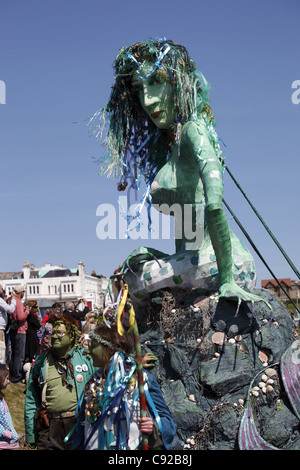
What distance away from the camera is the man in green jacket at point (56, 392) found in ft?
14.9

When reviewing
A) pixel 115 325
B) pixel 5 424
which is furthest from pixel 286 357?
pixel 5 424

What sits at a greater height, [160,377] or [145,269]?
[145,269]

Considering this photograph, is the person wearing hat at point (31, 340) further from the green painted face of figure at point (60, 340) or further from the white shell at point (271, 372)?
the white shell at point (271, 372)

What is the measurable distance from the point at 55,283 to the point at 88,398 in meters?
58.9

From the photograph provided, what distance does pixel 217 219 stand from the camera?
4941 mm

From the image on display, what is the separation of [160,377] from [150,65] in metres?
2.82

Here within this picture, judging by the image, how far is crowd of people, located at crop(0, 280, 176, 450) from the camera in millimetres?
3477

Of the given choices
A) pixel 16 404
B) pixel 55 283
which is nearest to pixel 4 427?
pixel 16 404

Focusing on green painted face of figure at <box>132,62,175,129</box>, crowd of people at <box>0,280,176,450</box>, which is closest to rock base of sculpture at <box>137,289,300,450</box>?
crowd of people at <box>0,280,176,450</box>

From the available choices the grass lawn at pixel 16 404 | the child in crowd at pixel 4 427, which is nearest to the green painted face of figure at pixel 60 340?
the child in crowd at pixel 4 427

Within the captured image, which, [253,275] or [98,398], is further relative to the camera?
[253,275]
